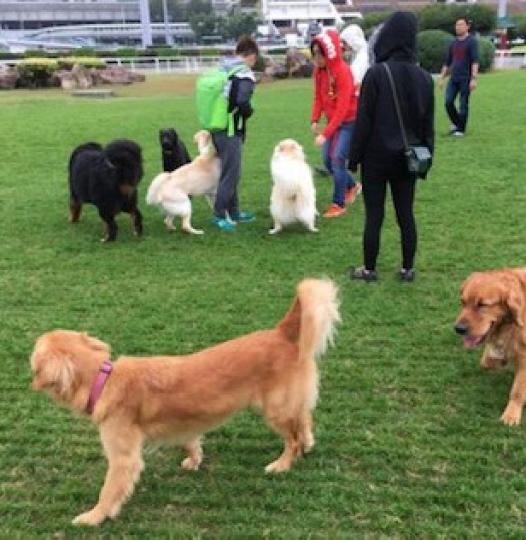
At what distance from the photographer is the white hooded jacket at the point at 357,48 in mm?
7457

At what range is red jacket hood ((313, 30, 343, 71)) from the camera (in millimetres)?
6586

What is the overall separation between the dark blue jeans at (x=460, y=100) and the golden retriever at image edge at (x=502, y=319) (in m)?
8.66

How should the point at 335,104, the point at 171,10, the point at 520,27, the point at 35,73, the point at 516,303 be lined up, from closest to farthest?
the point at 516,303, the point at 335,104, the point at 35,73, the point at 520,27, the point at 171,10

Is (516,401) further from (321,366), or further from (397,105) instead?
(397,105)

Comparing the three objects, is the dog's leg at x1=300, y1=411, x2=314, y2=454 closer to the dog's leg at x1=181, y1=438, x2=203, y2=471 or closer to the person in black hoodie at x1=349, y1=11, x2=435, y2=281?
the dog's leg at x1=181, y1=438, x2=203, y2=471

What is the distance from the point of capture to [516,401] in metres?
3.46

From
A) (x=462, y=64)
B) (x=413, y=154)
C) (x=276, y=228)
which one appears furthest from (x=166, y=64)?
(x=413, y=154)

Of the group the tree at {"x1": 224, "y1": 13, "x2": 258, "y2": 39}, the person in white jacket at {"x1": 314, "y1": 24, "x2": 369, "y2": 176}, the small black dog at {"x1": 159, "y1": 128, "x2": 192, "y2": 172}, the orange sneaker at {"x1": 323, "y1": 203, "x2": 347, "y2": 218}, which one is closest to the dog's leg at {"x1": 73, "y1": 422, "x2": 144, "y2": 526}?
the orange sneaker at {"x1": 323, "y1": 203, "x2": 347, "y2": 218}

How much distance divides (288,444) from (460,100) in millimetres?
10126

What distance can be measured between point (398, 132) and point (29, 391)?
3.17 metres

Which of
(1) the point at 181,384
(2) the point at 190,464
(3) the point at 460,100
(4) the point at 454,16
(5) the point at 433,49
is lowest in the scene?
(2) the point at 190,464

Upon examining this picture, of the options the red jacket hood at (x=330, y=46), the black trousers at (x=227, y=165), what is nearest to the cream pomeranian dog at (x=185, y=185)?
the black trousers at (x=227, y=165)

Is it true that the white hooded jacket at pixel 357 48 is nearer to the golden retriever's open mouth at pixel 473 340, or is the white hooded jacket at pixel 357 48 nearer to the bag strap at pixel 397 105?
the bag strap at pixel 397 105

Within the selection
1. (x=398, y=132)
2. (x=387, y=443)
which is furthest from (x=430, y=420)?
(x=398, y=132)
